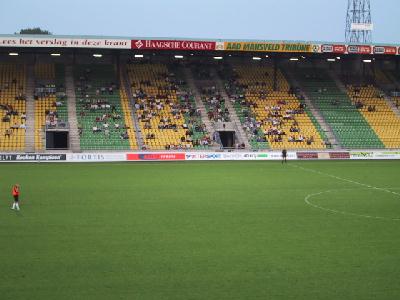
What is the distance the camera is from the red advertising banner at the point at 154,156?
50719mm

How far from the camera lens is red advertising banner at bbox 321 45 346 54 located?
61.7 m

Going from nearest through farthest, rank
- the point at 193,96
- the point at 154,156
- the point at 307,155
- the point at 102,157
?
the point at 102,157 < the point at 154,156 < the point at 307,155 < the point at 193,96

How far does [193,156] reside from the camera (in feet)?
171

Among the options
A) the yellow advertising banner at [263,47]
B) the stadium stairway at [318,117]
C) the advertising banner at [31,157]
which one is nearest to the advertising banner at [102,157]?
the advertising banner at [31,157]

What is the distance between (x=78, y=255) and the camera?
54.2 feet

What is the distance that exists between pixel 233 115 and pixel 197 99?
4.49 metres

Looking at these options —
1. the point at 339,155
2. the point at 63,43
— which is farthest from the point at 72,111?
the point at 339,155

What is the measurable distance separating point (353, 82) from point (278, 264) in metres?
57.6

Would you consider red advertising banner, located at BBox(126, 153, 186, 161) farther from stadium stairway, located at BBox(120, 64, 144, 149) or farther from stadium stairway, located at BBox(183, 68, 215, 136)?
stadium stairway, located at BBox(183, 68, 215, 136)

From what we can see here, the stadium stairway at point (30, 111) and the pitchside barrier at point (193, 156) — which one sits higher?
the stadium stairway at point (30, 111)

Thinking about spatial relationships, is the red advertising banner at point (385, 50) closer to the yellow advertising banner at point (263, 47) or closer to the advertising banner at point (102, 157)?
Answer: the yellow advertising banner at point (263, 47)

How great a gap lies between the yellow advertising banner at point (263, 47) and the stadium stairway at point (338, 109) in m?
7.21

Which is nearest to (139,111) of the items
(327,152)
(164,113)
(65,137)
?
(164,113)

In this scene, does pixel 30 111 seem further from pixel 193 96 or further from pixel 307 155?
pixel 307 155
